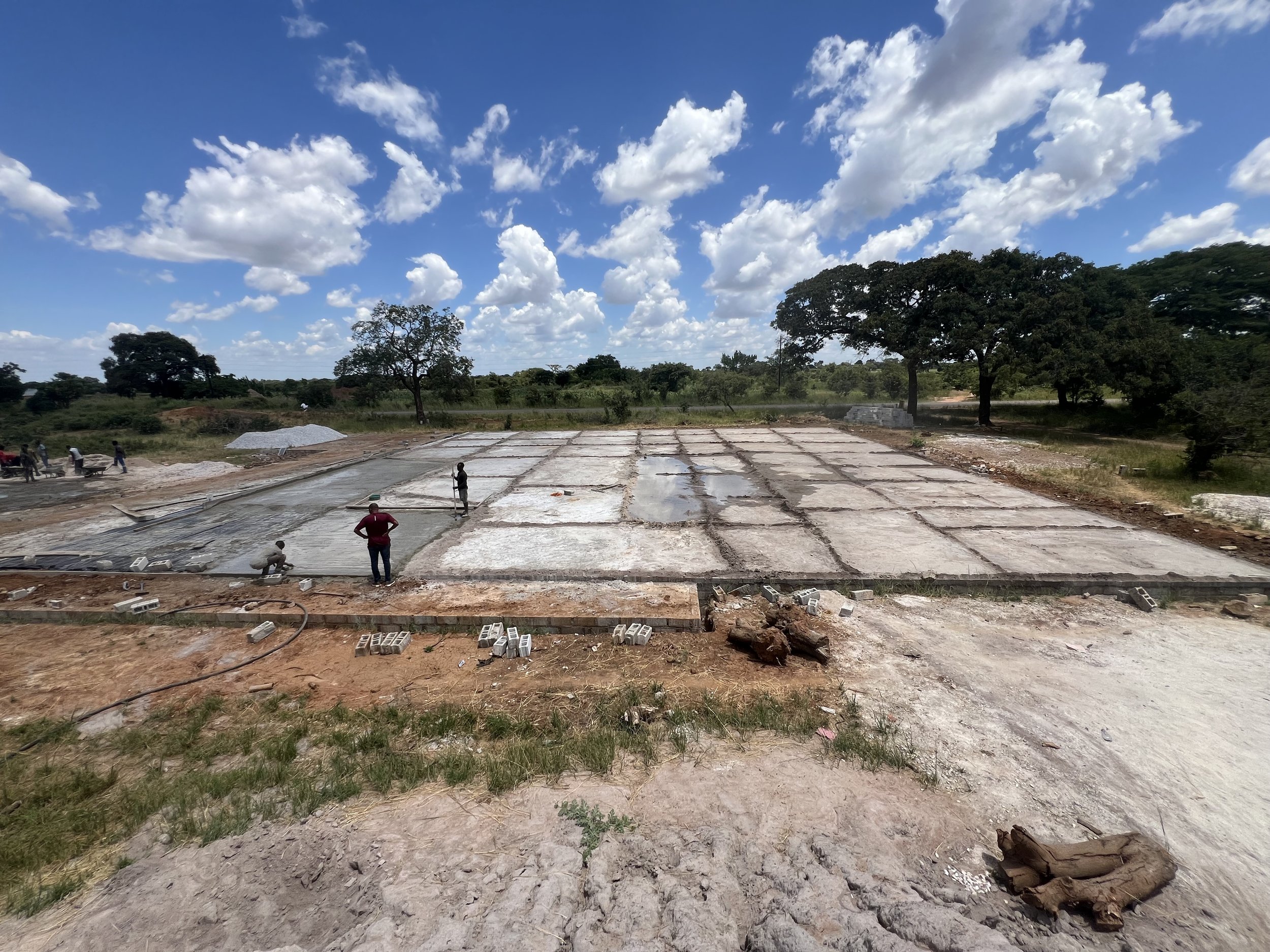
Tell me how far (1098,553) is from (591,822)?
886 centimetres

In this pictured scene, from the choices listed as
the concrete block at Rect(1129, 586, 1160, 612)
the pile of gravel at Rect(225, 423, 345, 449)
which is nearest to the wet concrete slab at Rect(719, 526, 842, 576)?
the concrete block at Rect(1129, 586, 1160, 612)

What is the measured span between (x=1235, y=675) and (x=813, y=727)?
14.6 ft

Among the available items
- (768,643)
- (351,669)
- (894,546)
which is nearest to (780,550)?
(894,546)

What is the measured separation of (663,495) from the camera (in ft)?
38.3

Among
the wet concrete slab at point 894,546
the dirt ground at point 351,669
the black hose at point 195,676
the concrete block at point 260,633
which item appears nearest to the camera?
the black hose at point 195,676

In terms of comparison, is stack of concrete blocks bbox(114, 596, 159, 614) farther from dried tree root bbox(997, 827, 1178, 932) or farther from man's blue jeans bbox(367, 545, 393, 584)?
dried tree root bbox(997, 827, 1178, 932)

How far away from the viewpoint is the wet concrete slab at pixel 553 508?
33.0 ft

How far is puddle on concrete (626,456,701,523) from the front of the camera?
33.5 feet

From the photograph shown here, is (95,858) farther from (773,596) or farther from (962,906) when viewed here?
(773,596)

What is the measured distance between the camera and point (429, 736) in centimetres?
433

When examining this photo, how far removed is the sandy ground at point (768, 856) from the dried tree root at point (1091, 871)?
0.10 meters

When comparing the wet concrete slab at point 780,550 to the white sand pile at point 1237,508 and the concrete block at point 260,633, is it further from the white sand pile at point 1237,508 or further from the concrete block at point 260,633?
the white sand pile at point 1237,508

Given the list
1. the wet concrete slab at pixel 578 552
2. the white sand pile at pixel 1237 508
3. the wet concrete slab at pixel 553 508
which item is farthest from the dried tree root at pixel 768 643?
the white sand pile at pixel 1237 508

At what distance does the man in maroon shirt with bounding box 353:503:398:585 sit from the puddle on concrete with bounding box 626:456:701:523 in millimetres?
4507
